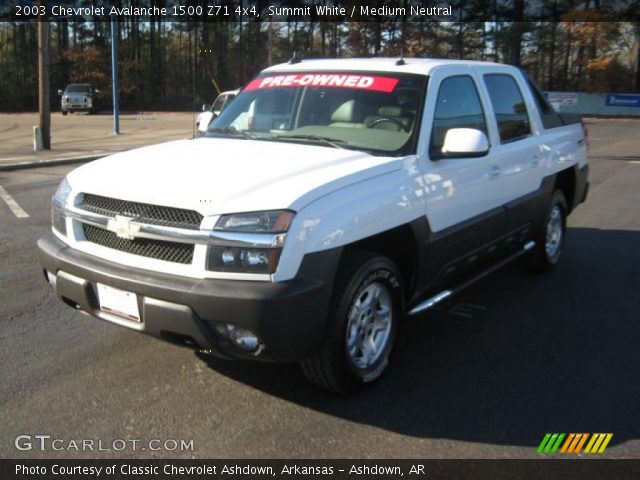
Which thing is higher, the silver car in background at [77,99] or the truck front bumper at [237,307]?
the silver car in background at [77,99]

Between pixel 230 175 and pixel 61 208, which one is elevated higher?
pixel 230 175

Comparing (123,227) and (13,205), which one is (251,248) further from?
(13,205)

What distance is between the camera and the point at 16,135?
23.4 m

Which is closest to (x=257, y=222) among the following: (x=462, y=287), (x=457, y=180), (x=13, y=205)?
(x=457, y=180)

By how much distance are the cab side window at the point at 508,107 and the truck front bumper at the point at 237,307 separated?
2.41 metres

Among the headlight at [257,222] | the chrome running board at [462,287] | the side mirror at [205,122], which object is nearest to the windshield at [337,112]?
the side mirror at [205,122]

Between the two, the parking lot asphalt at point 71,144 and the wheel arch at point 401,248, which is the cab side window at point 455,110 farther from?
the parking lot asphalt at point 71,144

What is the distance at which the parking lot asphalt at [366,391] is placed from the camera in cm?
311

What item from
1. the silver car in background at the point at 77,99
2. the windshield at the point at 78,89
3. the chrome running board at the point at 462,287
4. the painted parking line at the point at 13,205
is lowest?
the painted parking line at the point at 13,205

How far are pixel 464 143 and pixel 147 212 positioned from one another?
186 centimetres

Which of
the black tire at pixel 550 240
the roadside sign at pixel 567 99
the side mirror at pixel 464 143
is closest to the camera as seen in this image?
the side mirror at pixel 464 143

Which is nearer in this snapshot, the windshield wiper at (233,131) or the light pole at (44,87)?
the windshield wiper at (233,131)

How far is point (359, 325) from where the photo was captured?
11.4 ft
